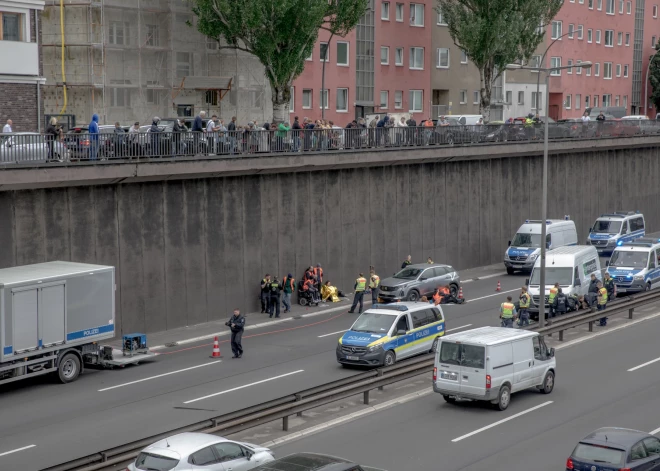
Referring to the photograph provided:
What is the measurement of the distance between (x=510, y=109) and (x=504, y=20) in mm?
21940

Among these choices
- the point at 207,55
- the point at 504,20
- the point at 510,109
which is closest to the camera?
the point at 207,55

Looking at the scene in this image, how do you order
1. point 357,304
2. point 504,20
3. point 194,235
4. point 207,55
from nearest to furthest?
point 194,235 → point 357,304 → point 207,55 → point 504,20

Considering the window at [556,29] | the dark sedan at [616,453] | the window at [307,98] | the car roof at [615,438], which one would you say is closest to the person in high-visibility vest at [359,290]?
the car roof at [615,438]

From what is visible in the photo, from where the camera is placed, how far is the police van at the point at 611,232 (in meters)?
50.4

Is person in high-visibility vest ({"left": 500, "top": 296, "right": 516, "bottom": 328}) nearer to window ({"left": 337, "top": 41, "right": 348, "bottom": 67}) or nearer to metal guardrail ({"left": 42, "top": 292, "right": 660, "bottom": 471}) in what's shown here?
metal guardrail ({"left": 42, "top": 292, "right": 660, "bottom": 471})

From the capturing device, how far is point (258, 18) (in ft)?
138

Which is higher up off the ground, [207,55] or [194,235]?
[207,55]

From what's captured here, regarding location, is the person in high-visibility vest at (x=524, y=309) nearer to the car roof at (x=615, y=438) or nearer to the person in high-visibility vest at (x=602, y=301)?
the person in high-visibility vest at (x=602, y=301)

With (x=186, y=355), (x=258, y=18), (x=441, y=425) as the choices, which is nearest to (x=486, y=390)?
(x=441, y=425)

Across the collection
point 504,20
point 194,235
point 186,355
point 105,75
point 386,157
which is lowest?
point 186,355

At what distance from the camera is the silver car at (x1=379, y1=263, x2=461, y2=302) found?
3659 centimetres

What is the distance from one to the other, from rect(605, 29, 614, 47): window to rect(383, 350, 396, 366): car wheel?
222 feet

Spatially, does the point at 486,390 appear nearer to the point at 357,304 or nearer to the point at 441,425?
the point at 441,425

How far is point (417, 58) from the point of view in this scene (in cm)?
6625
